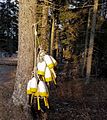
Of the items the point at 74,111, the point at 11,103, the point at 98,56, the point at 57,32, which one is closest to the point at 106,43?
the point at 98,56

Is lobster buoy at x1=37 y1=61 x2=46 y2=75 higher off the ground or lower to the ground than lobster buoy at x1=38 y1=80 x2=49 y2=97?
higher

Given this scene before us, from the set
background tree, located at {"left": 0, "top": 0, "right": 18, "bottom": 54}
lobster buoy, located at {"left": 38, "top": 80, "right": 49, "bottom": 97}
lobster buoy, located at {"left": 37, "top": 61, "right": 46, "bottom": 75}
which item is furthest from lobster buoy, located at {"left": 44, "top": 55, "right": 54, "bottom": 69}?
background tree, located at {"left": 0, "top": 0, "right": 18, "bottom": 54}

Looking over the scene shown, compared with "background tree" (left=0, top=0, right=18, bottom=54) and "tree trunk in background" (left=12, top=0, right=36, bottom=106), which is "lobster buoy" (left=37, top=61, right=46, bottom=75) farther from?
"background tree" (left=0, top=0, right=18, bottom=54)

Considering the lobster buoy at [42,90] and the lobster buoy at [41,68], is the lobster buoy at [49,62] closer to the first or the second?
the lobster buoy at [41,68]

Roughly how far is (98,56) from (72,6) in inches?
247

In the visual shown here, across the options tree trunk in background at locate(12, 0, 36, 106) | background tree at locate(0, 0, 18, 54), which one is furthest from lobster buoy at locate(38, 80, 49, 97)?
background tree at locate(0, 0, 18, 54)

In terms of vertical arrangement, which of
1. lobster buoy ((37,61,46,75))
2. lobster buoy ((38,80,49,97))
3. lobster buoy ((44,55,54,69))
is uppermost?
lobster buoy ((44,55,54,69))

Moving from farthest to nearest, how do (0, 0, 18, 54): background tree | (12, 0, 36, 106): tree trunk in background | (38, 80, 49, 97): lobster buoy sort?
1. (0, 0, 18, 54): background tree
2. (12, 0, 36, 106): tree trunk in background
3. (38, 80, 49, 97): lobster buoy

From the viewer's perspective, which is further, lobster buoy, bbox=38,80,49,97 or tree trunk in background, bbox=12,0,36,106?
tree trunk in background, bbox=12,0,36,106

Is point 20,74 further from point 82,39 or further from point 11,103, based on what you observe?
point 82,39

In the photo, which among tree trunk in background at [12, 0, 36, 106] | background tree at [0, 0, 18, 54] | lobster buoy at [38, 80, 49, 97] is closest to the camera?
lobster buoy at [38, 80, 49, 97]

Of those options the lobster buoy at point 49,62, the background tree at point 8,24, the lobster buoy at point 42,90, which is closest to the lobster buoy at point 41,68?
the lobster buoy at point 49,62

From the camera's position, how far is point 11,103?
6.69 meters

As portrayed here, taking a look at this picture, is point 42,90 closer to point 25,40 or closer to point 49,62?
point 49,62
